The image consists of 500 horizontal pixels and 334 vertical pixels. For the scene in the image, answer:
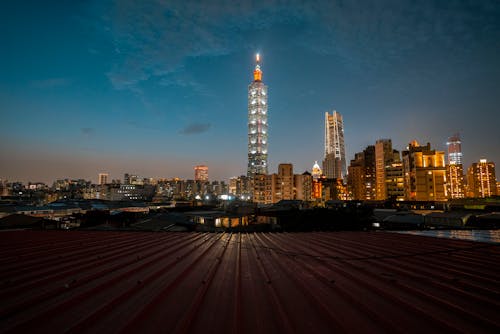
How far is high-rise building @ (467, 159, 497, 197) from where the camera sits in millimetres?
110456

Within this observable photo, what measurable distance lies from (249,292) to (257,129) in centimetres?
17303

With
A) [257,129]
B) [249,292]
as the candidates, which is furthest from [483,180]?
[249,292]

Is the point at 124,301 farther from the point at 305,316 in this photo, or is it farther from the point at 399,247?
the point at 399,247

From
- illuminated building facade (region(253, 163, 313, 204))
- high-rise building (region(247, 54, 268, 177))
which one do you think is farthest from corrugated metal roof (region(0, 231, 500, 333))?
high-rise building (region(247, 54, 268, 177))

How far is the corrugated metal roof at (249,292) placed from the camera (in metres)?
3.35

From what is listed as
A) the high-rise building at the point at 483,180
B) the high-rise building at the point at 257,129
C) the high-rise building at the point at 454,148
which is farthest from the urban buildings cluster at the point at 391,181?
the high-rise building at the point at 454,148

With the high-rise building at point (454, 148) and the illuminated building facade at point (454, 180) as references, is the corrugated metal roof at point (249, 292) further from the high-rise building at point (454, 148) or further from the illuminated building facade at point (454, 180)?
the high-rise building at point (454, 148)

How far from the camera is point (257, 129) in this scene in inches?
6875

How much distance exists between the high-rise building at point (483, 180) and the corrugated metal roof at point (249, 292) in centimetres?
14741

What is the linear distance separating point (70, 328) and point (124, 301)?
36.3 inches

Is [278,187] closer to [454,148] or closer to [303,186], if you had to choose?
[303,186]

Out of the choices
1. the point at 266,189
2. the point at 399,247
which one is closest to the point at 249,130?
the point at 266,189

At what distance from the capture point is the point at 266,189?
106188 mm

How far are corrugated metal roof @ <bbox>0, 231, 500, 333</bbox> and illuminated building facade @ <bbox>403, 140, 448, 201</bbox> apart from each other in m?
79.7
